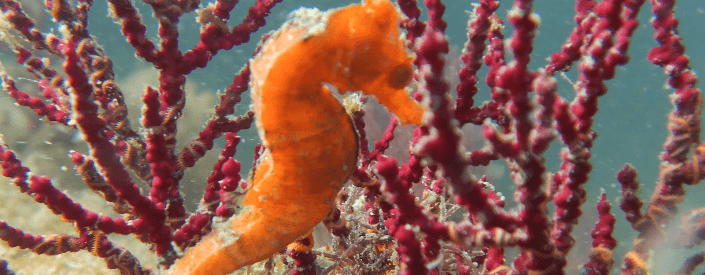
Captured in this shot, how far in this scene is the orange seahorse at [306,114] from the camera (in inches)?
62.9

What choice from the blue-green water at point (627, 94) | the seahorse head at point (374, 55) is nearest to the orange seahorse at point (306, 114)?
the seahorse head at point (374, 55)

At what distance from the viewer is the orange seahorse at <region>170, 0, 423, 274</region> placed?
1598 mm

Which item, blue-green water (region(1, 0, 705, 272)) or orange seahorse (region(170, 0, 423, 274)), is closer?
orange seahorse (region(170, 0, 423, 274))

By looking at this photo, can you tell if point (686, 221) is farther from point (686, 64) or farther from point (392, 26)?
point (392, 26)

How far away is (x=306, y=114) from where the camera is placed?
1.73 meters

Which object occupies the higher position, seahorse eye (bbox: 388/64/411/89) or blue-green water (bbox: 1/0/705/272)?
blue-green water (bbox: 1/0/705/272)

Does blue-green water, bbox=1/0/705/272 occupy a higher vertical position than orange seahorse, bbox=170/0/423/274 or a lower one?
higher

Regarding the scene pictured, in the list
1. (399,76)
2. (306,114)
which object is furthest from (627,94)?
(306,114)

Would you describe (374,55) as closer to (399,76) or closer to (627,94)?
(399,76)

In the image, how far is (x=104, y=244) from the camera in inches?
89.4

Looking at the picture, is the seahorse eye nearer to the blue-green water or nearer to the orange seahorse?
the orange seahorse

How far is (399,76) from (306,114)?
0.47 meters

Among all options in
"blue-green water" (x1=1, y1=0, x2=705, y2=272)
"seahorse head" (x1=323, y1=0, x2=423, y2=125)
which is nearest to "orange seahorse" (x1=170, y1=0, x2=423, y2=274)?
"seahorse head" (x1=323, y1=0, x2=423, y2=125)

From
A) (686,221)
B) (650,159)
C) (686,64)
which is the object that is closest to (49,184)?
A: (686,64)
